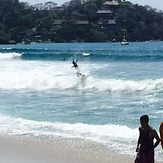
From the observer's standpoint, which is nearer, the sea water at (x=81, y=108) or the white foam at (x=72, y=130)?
the white foam at (x=72, y=130)

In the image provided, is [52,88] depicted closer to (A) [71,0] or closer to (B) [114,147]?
(B) [114,147]

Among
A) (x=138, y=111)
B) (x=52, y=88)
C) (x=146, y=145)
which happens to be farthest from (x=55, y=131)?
(x=52, y=88)

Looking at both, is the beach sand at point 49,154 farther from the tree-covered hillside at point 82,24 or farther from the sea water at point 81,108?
the tree-covered hillside at point 82,24

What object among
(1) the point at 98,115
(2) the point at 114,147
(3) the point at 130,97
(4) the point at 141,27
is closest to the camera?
(2) the point at 114,147

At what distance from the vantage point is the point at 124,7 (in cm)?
13325

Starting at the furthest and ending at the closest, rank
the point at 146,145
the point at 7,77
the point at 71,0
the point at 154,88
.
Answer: the point at 71,0 → the point at 7,77 → the point at 154,88 → the point at 146,145

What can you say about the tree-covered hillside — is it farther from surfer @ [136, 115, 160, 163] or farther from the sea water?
surfer @ [136, 115, 160, 163]

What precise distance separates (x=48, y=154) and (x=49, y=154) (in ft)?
0.08

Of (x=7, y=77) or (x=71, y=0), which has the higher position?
(x=71, y=0)

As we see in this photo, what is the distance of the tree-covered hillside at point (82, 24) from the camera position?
125 m

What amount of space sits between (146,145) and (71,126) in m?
6.56

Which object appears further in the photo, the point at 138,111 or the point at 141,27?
the point at 141,27

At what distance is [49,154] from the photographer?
37.9 feet

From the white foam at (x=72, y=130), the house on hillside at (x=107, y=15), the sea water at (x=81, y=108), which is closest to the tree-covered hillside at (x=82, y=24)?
the house on hillside at (x=107, y=15)
